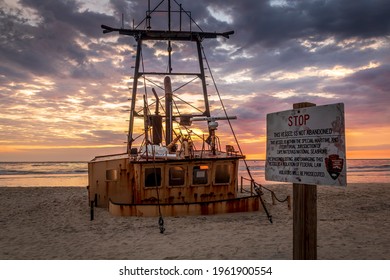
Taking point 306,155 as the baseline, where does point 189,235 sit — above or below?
below

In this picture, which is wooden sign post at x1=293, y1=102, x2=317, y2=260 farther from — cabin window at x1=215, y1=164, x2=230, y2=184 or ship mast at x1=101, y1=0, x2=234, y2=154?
ship mast at x1=101, y1=0, x2=234, y2=154

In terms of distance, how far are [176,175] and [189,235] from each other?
4.16 m

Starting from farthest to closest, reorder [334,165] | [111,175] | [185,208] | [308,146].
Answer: [111,175] → [185,208] → [308,146] → [334,165]

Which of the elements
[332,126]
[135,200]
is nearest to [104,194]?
[135,200]

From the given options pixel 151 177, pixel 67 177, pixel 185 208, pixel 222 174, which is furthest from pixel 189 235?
pixel 67 177

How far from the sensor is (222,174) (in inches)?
572

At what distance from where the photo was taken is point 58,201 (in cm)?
1944

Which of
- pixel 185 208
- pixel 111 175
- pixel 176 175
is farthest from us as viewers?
pixel 111 175

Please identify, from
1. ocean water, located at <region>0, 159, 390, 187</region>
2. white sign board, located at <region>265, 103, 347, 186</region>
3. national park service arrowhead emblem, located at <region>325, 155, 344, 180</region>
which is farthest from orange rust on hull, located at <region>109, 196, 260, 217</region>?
ocean water, located at <region>0, 159, 390, 187</region>

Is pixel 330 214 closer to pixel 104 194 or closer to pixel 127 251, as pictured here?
pixel 127 251

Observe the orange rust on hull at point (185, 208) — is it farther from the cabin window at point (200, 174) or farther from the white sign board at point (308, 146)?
the white sign board at point (308, 146)

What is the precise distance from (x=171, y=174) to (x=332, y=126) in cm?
1072

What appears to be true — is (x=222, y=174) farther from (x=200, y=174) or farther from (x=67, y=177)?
(x=67, y=177)
